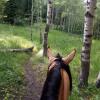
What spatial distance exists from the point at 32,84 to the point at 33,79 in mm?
817

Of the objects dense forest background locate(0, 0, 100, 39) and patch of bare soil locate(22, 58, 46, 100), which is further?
dense forest background locate(0, 0, 100, 39)

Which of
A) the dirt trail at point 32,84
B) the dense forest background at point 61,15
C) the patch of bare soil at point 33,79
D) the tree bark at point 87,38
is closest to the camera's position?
the tree bark at point 87,38

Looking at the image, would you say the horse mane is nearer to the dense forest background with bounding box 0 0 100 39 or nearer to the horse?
the horse

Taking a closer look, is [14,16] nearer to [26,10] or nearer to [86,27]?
[26,10]

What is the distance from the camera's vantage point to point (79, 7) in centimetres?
4094

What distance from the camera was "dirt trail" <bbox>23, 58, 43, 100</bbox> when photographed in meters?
8.87

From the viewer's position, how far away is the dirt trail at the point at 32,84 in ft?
29.1

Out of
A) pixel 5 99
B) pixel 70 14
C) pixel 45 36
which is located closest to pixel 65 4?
pixel 70 14

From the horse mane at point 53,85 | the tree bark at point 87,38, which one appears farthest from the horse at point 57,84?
the tree bark at point 87,38

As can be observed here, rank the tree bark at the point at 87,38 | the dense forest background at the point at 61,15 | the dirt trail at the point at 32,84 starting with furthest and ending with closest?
the dense forest background at the point at 61,15 → the dirt trail at the point at 32,84 → the tree bark at the point at 87,38

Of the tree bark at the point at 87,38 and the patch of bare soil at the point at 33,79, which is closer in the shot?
the tree bark at the point at 87,38

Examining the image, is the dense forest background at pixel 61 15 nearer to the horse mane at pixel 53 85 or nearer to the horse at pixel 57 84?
the horse at pixel 57 84

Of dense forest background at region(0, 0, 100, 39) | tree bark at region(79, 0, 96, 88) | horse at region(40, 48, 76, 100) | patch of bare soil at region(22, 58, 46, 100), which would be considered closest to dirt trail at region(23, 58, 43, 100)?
patch of bare soil at region(22, 58, 46, 100)

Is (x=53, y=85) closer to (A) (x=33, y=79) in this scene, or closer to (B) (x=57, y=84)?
(B) (x=57, y=84)
